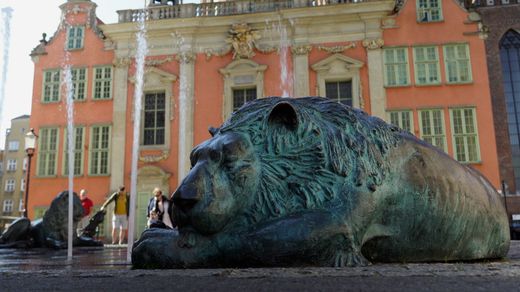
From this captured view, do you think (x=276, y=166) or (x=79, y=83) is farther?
(x=79, y=83)

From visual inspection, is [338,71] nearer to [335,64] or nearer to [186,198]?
[335,64]

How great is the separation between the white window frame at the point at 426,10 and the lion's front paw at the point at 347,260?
60.0 feet

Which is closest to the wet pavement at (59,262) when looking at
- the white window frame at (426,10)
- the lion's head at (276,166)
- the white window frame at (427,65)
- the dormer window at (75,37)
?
the lion's head at (276,166)

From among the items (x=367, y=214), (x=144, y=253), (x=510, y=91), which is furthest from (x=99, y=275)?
(x=510, y=91)

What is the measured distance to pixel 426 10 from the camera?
18531mm

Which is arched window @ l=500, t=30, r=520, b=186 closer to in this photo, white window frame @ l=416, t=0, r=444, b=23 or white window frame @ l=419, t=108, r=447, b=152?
white window frame @ l=416, t=0, r=444, b=23

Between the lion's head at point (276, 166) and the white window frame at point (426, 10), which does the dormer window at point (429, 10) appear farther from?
the lion's head at point (276, 166)

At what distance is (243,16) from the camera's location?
18.8 metres

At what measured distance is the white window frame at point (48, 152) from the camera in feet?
63.0

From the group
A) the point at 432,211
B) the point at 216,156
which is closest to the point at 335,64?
the point at 432,211

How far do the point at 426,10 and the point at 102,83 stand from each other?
13.8 metres

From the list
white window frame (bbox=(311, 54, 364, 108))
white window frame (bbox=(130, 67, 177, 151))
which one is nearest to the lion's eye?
white window frame (bbox=(311, 54, 364, 108))

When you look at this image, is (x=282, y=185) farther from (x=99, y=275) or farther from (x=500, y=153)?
(x=500, y=153)

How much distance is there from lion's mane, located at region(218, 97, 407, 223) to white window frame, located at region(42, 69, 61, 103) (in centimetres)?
1995
